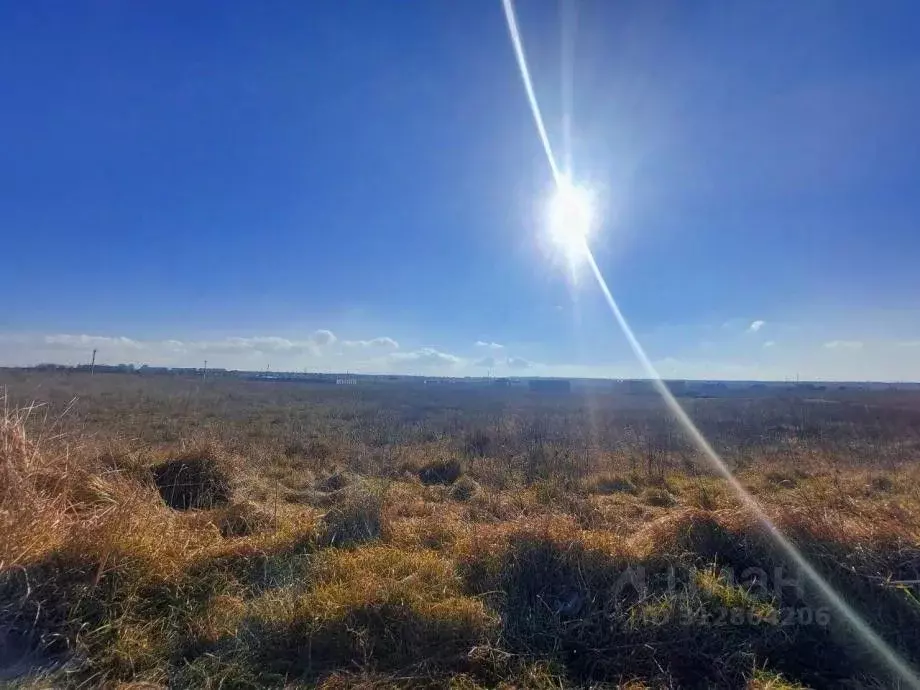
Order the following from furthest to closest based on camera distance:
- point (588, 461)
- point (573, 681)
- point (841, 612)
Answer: point (588, 461)
point (841, 612)
point (573, 681)

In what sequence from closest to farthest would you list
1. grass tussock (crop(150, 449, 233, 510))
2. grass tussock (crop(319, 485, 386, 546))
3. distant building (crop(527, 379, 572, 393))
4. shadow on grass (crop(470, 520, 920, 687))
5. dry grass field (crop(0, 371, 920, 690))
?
dry grass field (crop(0, 371, 920, 690)) → shadow on grass (crop(470, 520, 920, 687)) → grass tussock (crop(319, 485, 386, 546)) → grass tussock (crop(150, 449, 233, 510)) → distant building (crop(527, 379, 572, 393))

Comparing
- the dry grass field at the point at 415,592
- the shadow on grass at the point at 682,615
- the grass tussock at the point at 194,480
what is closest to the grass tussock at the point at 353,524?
the dry grass field at the point at 415,592

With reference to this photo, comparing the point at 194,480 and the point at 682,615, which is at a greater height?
the point at 194,480

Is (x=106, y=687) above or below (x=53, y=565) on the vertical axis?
below

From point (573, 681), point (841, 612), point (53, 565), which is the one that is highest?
point (53, 565)

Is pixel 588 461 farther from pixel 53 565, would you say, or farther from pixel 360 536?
pixel 53 565

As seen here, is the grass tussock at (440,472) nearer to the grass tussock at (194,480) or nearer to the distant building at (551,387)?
the grass tussock at (194,480)

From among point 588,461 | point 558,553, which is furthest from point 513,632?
point 588,461

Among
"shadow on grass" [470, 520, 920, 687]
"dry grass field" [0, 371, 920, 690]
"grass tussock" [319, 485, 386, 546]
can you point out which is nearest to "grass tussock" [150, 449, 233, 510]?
"dry grass field" [0, 371, 920, 690]

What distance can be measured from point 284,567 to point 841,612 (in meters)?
5.13

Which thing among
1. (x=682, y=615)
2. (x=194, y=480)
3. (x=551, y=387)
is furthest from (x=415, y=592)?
(x=551, y=387)

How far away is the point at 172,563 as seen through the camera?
14.8ft

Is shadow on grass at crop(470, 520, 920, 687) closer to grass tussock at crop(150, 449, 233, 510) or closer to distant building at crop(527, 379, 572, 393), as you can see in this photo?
grass tussock at crop(150, 449, 233, 510)

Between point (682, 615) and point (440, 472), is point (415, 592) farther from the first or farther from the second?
point (440, 472)
